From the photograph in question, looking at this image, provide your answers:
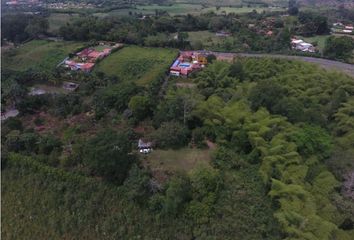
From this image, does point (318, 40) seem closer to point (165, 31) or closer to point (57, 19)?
point (165, 31)

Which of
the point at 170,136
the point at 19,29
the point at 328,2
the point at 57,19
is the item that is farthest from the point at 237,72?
the point at 328,2

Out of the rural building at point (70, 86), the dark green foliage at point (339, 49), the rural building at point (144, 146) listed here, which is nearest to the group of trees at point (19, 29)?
the rural building at point (70, 86)

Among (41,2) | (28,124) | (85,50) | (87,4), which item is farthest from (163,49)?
(41,2)

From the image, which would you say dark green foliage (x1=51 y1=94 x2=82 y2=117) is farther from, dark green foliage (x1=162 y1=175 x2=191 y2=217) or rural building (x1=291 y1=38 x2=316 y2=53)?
rural building (x1=291 y1=38 x2=316 y2=53)

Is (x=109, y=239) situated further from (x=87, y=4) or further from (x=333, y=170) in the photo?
(x=87, y=4)

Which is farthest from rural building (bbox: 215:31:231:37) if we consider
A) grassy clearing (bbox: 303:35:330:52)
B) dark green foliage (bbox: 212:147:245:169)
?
dark green foliage (bbox: 212:147:245:169)

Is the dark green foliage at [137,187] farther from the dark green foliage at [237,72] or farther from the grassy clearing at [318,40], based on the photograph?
the grassy clearing at [318,40]

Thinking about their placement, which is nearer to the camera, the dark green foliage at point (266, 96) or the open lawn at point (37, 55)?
the dark green foliage at point (266, 96)
